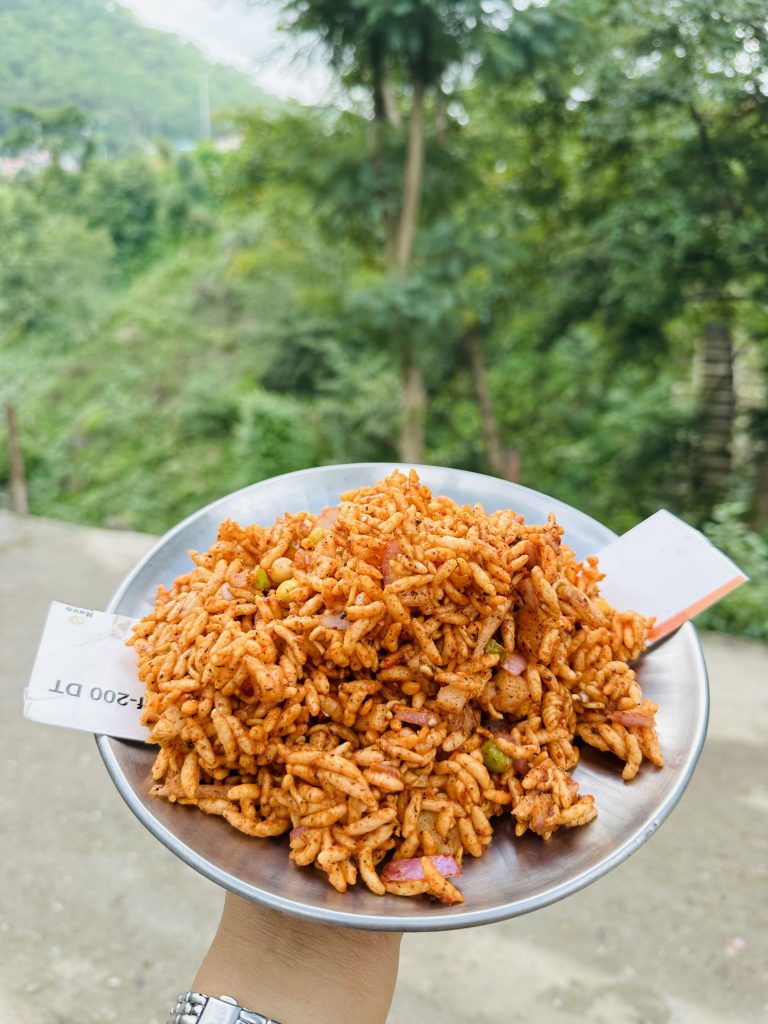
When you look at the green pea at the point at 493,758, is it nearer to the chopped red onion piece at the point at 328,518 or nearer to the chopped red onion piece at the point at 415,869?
the chopped red onion piece at the point at 415,869

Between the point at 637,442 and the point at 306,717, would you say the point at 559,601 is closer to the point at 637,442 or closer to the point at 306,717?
the point at 306,717

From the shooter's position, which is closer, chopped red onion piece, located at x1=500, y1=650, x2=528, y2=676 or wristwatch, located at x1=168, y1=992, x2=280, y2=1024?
wristwatch, located at x1=168, y1=992, x2=280, y2=1024

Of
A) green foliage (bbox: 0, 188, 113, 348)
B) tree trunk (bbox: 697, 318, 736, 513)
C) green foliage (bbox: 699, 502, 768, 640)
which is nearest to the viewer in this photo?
green foliage (bbox: 699, 502, 768, 640)

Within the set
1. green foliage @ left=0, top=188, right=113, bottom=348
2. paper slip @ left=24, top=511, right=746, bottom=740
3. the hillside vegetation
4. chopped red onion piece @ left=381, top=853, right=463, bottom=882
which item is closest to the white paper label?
paper slip @ left=24, top=511, right=746, bottom=740

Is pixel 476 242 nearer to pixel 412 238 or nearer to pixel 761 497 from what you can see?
pixel 412 238

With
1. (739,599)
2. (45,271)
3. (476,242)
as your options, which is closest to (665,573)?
(739,599)

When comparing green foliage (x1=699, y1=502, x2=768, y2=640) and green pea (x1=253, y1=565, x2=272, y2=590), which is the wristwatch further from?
green foliage (x1=699, y1=502, x2=768, y2=640)

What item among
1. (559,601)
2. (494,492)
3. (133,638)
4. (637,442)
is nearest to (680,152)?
(637,442)
